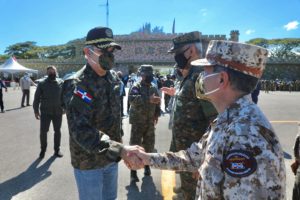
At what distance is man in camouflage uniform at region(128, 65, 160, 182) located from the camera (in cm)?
655

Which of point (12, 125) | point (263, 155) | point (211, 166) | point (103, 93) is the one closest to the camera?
point (263, 155)

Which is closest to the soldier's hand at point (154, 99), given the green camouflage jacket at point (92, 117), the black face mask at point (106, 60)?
the green camouflage jacket at point (92, 117)

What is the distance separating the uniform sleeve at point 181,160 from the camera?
2387 mm

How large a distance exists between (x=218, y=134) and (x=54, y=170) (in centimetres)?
528

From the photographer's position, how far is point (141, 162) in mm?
2551

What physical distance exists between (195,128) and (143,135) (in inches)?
122

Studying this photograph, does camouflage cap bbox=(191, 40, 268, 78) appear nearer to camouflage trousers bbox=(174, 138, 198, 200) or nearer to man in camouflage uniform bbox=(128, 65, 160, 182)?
camouflage trousers bbox=(174, 138, 198, 200)

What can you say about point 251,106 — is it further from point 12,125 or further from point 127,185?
point 12,125

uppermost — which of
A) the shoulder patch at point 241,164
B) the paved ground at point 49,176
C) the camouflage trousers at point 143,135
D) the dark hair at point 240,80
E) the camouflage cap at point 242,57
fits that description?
the camouflage cap at point 242,57

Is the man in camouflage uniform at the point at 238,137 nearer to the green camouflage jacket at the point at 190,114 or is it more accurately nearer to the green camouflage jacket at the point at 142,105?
the green camouflage jacket at the point at 190,114

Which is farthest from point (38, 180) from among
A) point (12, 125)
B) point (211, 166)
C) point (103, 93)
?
point (12, 125)

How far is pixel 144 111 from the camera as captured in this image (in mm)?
6645

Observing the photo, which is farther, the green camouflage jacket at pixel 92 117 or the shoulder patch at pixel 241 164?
the green camouflage jacket at pixel 92 117

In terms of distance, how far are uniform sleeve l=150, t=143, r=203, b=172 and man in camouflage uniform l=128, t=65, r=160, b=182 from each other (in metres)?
4.09
